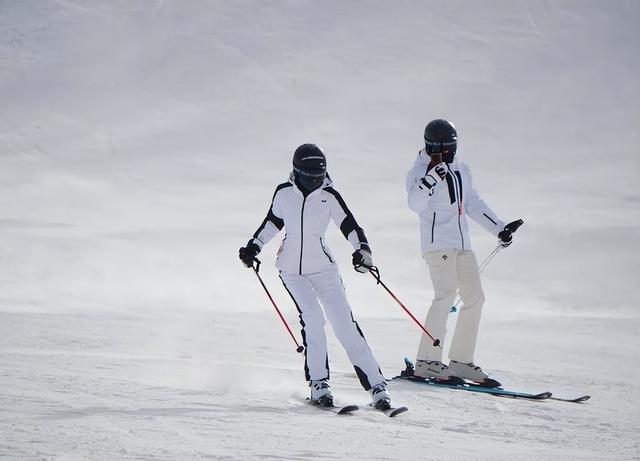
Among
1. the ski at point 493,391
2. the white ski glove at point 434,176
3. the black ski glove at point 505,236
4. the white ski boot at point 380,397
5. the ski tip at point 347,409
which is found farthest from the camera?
the black ski glove at point 505,236

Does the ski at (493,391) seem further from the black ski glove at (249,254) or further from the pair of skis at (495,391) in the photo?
the black ski glove at (249,254)

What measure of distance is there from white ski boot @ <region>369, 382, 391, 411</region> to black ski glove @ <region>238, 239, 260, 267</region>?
104 cm

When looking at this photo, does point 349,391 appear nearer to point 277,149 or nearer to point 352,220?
point 352,220

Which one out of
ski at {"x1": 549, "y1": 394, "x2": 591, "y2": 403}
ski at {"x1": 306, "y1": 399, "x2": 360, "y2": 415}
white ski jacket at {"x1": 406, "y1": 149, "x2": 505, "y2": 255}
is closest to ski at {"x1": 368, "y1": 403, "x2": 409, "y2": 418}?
ski at {"x1": 306, "y1": 399, "x2": 360, "y2": 415}

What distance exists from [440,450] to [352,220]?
5.66 ft

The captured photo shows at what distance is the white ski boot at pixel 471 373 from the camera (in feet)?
20.8

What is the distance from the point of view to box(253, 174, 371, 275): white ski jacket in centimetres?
532

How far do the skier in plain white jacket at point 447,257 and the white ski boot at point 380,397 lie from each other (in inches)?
53.5

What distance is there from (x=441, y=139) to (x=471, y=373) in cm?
168

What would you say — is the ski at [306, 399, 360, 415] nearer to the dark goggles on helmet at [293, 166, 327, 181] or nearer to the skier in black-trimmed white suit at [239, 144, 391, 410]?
the skier in black-trimmed white suit at [239, 144, 391, 410]

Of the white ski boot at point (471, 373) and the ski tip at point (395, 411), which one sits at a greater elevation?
the white ski boot at point (471, 373)

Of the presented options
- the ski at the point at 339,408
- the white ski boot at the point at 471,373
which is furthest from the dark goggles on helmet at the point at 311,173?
the white ski boot at the point at 471,373

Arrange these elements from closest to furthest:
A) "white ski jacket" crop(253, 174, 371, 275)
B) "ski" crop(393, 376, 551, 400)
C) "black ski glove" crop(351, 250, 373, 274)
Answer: "black ski glove" crop(351, 250, 373, 274) < "white ski jacket" crop(253, 174, 371, 275) < "ski" crop(393, 376, 551, 400)

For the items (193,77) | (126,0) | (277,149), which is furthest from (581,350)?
(126,0)
